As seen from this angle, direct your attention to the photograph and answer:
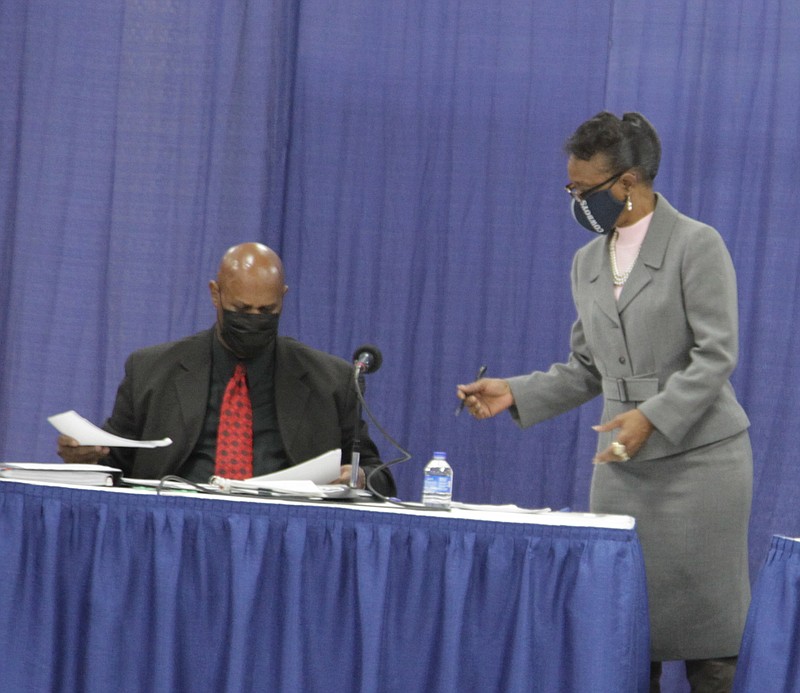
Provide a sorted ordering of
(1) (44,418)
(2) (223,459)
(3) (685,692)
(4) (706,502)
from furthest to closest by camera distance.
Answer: (1) (44,418)
(3) (685,692)
(2) (223,459)
(4) (706,502)

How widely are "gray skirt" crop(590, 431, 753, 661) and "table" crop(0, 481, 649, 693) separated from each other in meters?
0.37

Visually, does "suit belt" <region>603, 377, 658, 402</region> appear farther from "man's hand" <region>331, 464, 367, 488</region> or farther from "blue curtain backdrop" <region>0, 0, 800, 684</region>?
"blue curtain backdrop" <region>0, 0, 800, 684</region>

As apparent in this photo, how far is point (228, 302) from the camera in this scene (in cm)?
339

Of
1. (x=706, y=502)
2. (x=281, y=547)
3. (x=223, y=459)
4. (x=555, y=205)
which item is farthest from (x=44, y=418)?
(x=706, y=502)

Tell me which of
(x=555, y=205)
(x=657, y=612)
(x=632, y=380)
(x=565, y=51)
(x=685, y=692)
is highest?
(x=565, y=51)

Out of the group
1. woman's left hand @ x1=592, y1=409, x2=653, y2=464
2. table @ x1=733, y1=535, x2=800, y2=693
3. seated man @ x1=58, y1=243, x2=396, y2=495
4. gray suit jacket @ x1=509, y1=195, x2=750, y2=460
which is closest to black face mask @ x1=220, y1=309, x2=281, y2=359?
seated man @ x1=58, y1=243, x2=396, y2=495

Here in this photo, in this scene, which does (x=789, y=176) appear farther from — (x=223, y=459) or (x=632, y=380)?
(x=223, y=459)

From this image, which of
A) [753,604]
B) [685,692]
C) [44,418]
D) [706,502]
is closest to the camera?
[753,604]

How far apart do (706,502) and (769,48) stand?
2.12 meters

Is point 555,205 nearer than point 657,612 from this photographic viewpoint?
No

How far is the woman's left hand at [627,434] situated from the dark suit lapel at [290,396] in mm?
969

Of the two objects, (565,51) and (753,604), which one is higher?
(565,51)

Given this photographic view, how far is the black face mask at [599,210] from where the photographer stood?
314 cm

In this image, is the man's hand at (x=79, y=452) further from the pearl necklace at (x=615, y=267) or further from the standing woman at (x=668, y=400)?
the pearl necklace at (x=615, y=267)
